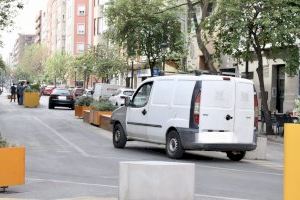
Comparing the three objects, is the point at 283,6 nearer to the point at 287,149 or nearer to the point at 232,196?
the point at 232,196

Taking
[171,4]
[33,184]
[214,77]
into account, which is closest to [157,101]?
[214,77]

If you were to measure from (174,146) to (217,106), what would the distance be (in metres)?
1.37

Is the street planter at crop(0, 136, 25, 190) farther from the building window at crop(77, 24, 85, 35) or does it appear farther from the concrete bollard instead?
the building window at crop(77, 24, 85, 35)

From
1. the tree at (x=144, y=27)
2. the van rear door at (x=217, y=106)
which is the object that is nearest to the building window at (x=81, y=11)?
the tree at (x=144, y=27)

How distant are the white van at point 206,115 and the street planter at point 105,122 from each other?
8315mm

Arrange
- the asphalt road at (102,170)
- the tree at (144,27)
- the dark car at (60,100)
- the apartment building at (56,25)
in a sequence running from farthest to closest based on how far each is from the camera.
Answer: the apartment building at (56,25)
the dark car at (60,100)
the tree at (144,27)
the asphalt road at (102,170)

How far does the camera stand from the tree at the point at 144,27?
36.6m

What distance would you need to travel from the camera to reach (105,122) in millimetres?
24953

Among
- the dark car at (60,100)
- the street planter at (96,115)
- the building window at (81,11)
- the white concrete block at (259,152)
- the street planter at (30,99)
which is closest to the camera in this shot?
the white concrete block at (259,152)

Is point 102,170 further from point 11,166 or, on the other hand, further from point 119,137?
point 119,137

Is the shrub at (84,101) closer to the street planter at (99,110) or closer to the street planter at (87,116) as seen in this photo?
the street planter at (87,116)

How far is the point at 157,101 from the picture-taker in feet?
53.0

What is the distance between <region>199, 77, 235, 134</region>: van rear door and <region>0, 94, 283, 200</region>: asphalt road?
82 centimetres

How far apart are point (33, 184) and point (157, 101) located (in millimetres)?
5968
